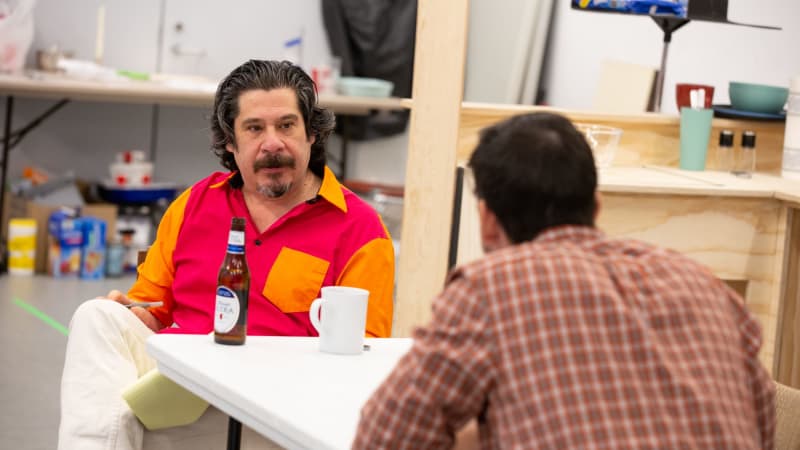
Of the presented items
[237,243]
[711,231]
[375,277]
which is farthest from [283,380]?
[711,231]

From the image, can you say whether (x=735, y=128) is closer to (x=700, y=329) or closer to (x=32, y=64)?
(x=700, y=329)

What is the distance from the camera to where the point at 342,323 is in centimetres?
201

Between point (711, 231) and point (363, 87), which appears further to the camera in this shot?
point (363, 87)

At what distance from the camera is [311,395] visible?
175 centimetres

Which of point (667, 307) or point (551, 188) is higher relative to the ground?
point (551, 188)

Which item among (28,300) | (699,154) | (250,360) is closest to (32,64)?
(28,300)

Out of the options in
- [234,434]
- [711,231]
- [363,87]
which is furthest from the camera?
[363,87]

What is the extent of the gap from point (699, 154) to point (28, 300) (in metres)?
3.02

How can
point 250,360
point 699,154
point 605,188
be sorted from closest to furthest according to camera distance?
point 250,360
point 605,188
point 699,154

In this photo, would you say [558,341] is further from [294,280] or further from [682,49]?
[682,49]

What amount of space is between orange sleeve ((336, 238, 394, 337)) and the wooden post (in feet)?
3.61

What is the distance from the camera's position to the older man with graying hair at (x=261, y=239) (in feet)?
7.89

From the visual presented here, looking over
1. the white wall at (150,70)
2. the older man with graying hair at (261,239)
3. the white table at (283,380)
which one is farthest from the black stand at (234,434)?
the white wall at (150,70)

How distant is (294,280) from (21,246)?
12.1ft
